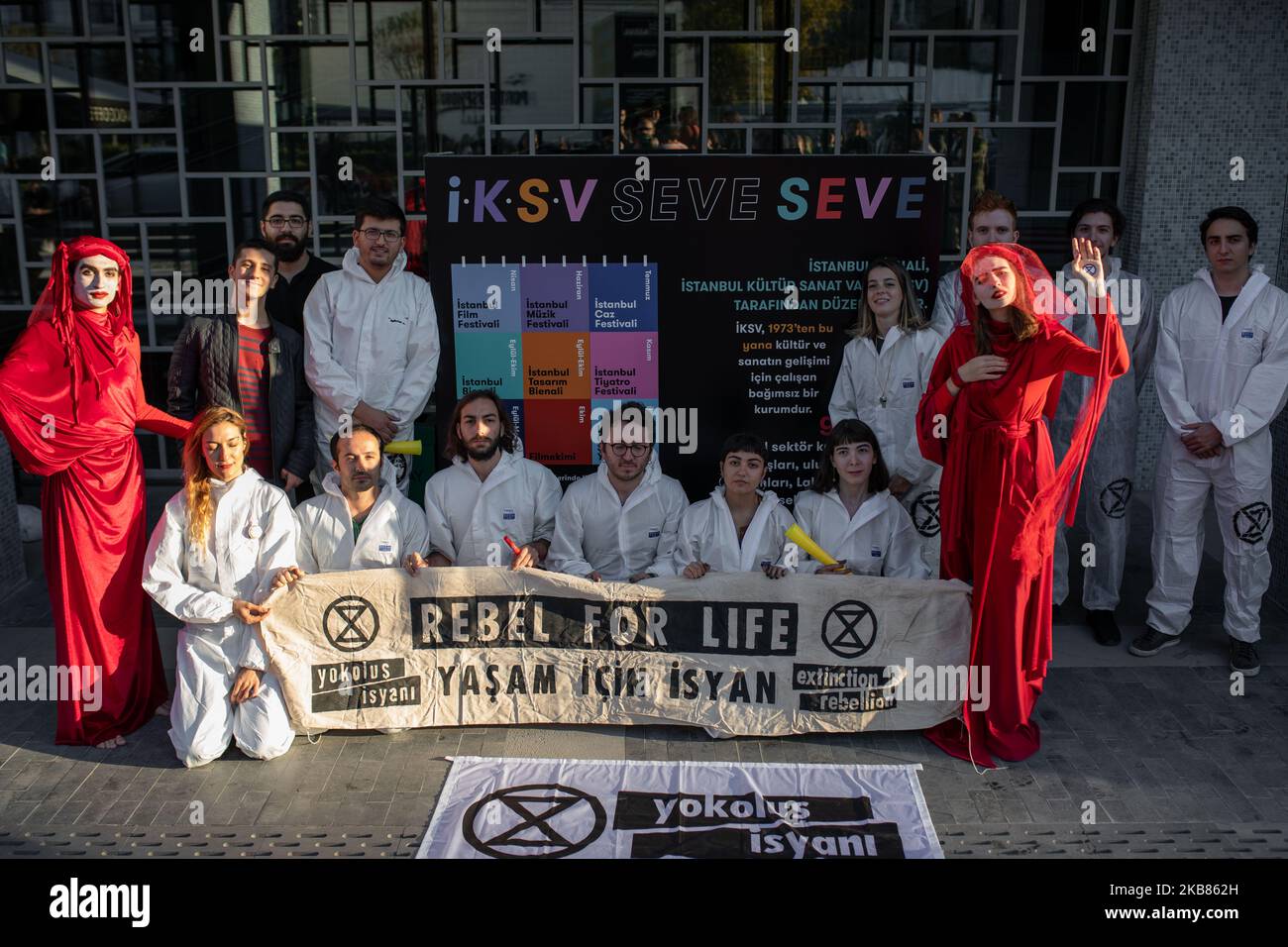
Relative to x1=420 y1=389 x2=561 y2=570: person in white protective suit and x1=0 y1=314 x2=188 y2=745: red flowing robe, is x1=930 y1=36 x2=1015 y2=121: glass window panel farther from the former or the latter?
x1=0 y1=314 x2=188 y2=745: red flowing robe

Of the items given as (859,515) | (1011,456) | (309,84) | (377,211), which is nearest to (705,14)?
(309,84)

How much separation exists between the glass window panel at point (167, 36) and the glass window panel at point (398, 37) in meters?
1.08

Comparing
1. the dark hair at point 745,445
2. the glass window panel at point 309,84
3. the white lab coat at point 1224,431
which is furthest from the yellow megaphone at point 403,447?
the white lab coat at point 1224,431

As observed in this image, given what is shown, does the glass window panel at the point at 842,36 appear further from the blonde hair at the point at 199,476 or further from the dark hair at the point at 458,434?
the blonde hair at the point at 199,476

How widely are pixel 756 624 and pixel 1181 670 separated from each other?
7.78 feet

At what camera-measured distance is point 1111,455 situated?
6.39 metres

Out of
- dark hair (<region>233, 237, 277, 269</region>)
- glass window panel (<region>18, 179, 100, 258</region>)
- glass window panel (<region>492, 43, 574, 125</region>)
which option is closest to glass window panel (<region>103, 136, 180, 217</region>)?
glass window panel (<region>18, 179, 100, 258</region>)

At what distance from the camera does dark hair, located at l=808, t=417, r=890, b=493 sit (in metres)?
5.69

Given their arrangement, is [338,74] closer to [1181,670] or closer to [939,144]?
[939,144]

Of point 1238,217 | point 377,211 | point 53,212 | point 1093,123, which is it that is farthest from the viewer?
point 53,212

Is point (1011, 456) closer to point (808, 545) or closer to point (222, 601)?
point (808, 545)

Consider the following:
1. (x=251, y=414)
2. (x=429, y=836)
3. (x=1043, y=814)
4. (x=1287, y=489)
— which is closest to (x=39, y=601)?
(x=251, y=414)

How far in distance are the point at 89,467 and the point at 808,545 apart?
3.22 m

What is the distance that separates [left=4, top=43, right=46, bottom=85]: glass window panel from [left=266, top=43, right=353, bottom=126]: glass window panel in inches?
64.0
